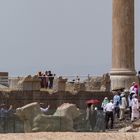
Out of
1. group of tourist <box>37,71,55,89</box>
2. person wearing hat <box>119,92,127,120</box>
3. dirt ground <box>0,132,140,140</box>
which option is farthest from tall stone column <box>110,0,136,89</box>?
dirt ground <box>0,132,140,140</box>

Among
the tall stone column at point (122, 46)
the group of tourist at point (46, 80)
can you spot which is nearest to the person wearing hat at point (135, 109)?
the tall stone column at point (122, 46)

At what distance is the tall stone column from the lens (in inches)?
1475

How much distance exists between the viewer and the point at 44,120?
2366cm

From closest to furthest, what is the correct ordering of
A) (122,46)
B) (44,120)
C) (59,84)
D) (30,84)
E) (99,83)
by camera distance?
(44,120), (30,84), (122,46), (59,84), (99,83)

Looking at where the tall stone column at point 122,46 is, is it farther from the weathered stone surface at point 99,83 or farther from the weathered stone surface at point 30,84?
the weathered stone surface at point 30,84

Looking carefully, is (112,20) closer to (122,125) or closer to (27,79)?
(27,79)

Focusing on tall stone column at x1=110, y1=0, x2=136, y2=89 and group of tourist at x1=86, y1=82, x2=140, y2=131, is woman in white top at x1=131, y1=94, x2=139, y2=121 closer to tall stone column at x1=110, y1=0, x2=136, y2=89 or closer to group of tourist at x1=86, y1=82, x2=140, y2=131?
group of tourist at x1=86, y1=82, x2=140, y2=131

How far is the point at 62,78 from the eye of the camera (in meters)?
38.6

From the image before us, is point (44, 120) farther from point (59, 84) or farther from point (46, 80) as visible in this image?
point (46, 80)

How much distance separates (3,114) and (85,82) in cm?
1747

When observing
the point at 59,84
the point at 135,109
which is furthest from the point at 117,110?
the point at 59,84

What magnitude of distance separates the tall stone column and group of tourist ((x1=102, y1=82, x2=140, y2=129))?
2.20 m

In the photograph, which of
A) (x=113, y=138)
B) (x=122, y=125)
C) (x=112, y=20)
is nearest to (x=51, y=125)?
(x=113, y=138)

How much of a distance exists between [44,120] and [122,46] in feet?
47.6
